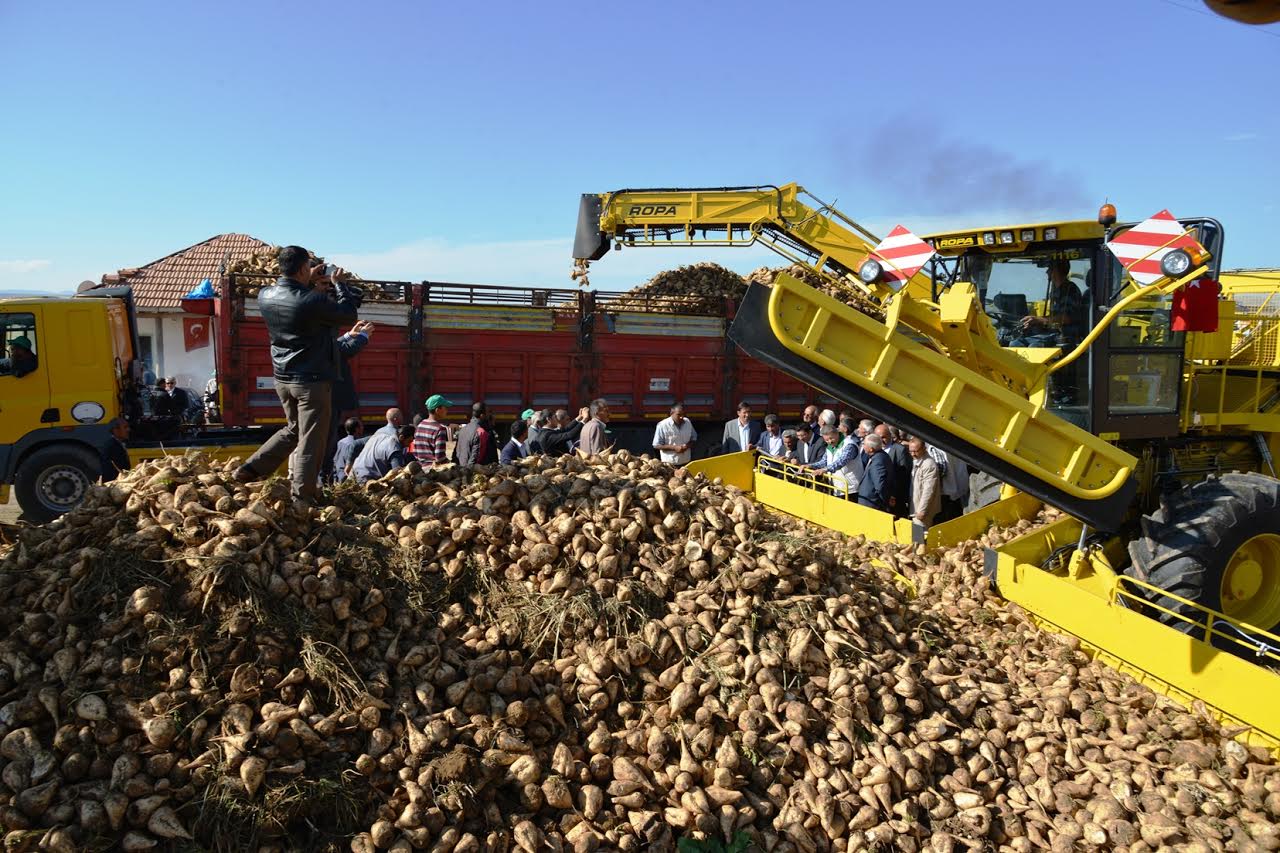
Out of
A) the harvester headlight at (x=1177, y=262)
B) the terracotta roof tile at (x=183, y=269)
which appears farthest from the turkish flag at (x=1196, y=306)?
the terracotta roof tile at (x=183, y=269)

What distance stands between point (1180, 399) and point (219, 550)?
6.75 meters

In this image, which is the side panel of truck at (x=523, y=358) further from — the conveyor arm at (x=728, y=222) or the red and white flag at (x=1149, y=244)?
the red and white flag at (x=1149, y=244)

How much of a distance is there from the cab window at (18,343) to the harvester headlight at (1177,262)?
10877mm

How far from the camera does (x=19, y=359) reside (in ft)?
30.7

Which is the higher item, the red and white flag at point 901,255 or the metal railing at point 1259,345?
the red and white flag at point 901,255

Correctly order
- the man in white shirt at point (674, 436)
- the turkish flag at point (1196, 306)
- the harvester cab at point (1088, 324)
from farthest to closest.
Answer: the man in white shirt at point (674, 436)
the harvester cab at point (1088, 324)
the turkish flag at point (1196, 306)

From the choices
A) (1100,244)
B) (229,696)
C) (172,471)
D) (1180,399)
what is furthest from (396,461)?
(1180,399)

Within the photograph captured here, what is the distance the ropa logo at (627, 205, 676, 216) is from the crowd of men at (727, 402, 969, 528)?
531 centimetres

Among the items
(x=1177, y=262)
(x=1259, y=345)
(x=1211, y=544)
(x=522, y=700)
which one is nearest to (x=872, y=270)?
(x=1177, y=262)

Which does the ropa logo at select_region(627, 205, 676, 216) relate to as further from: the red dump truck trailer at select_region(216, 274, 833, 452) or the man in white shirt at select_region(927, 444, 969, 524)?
the man in white shirt at select_region(927, 444, 969, 524)

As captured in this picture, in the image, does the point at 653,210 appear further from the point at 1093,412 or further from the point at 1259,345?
the point at 1093,412

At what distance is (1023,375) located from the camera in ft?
19.1

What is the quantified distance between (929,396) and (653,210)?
888 cm

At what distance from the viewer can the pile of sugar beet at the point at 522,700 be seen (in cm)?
346
